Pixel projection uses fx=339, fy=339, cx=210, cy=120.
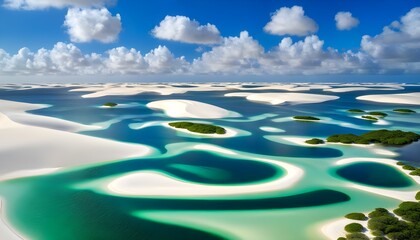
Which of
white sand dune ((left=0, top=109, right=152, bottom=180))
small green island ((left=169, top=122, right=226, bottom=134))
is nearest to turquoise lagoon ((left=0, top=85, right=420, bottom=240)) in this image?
white sand dune ((left=0, top=109, right=152, bottom=180))


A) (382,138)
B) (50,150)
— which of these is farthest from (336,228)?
(382,138)

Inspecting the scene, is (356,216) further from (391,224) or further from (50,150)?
(50,150)

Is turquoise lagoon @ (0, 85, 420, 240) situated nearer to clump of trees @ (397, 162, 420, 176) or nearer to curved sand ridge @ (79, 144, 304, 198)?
curved sand ridge @ (79, 144, 304, 198)

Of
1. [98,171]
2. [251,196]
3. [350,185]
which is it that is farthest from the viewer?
[98,171]

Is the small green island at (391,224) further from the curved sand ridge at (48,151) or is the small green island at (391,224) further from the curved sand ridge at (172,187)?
the curved sand ridge at (48,151)

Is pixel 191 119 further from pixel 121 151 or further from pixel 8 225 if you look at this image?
pixel 8 225

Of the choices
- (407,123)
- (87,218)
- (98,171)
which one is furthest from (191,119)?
(87,218)

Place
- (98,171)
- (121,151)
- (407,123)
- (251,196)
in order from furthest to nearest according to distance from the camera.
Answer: (407,123) → (121,151) → (98,171) → (251,196)
